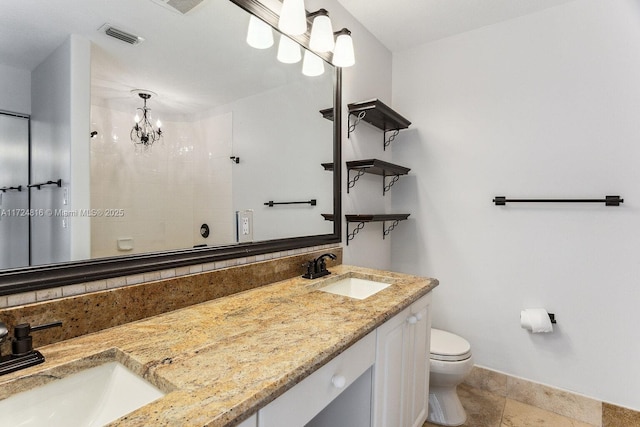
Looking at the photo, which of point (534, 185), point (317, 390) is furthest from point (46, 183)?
point (534, 185)

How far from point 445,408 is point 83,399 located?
71.0 inches

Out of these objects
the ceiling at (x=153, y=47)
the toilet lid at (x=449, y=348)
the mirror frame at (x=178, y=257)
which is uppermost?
the ceiling at (x=153, y=47)

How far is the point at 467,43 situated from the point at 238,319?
2.34 m

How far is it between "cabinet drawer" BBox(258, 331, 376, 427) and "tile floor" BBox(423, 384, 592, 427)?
1.18 metres

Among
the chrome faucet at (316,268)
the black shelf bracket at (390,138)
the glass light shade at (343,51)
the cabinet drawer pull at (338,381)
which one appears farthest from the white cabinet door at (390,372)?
the black shelf bracket at (390,138)

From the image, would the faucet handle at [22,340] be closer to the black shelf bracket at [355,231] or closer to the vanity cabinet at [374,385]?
the vanity cabinet at [374,385]

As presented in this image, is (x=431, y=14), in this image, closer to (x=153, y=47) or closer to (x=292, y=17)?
(x=292, y=17)

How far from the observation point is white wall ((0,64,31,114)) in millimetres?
774

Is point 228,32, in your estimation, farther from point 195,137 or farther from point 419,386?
point 419,386

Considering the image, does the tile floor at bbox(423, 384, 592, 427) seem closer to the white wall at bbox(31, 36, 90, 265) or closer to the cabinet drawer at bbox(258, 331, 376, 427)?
the cabinet drawer at bbox(258, 331, 376, 427)

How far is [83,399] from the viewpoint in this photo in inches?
28.1

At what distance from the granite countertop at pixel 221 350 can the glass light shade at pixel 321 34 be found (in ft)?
4.10

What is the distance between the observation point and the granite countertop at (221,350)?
57cm

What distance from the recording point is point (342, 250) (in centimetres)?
195
